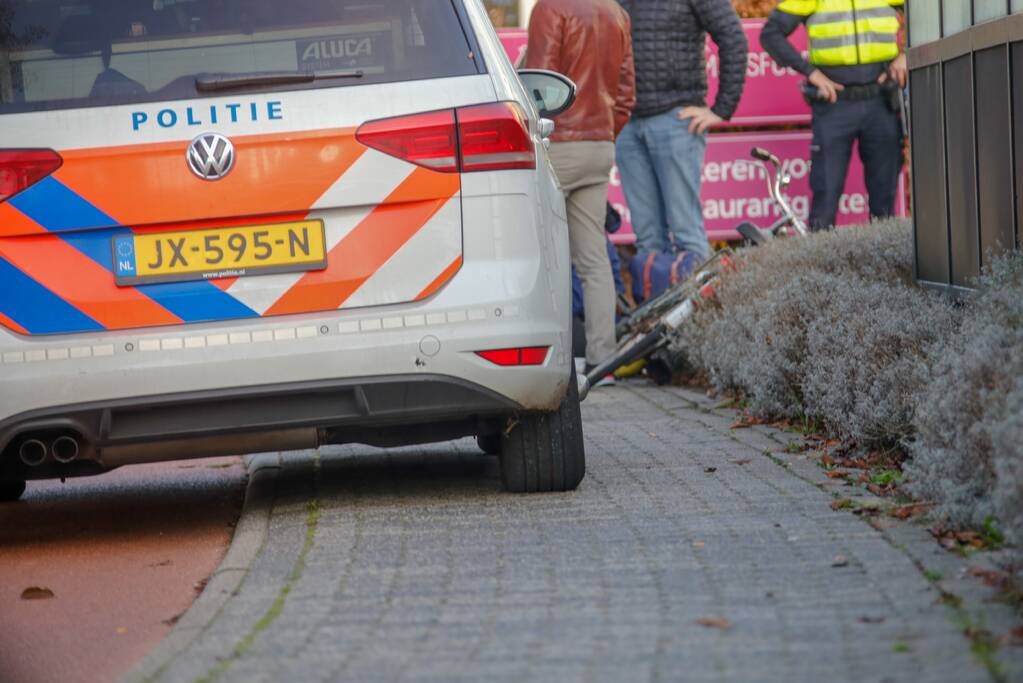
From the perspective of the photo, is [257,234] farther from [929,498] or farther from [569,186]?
[569,186]

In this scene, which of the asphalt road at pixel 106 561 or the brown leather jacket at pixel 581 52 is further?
the brown leather jacket at pixel 581 52

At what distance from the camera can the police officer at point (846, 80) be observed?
1256 centimetres

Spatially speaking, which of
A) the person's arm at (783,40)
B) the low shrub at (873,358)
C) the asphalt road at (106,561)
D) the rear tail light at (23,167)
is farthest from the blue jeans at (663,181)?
the rear tail light at (23,167)

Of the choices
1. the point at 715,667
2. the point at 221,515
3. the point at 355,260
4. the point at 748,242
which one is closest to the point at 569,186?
the point at 748,242

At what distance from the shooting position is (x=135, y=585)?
5422 millimetres

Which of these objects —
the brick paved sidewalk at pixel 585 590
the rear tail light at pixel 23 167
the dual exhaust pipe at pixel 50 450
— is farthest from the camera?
the dual exhaust pipe at pixel 50 450

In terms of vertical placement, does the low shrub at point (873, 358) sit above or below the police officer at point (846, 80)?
below

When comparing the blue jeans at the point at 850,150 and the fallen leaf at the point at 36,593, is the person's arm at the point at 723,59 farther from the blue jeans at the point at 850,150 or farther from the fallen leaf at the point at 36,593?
the fallen leaf at the point at 36,593

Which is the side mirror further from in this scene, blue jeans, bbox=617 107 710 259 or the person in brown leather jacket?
blue jeans, bbox=617 107 710 259

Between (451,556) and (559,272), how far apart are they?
3.94 ft

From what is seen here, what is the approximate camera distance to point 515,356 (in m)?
5.64

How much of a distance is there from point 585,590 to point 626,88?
6.58m

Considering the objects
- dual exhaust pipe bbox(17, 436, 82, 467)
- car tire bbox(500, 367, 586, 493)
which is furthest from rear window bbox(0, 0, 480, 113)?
car tire bbox(500, 367, 586, 493)

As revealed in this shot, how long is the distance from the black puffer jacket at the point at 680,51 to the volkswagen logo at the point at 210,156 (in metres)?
6.87
